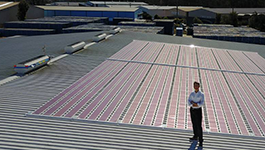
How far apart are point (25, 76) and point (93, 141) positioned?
7829 millimetres

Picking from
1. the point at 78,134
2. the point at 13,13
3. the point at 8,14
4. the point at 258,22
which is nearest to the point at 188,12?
the point at 258,22

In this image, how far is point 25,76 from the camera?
14.9 m

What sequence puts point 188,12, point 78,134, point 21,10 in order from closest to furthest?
1. point 78,134
2. point 21,10
3. point 188,12

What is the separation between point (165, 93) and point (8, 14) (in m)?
62.5

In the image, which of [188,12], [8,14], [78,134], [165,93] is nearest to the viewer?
[78,134]

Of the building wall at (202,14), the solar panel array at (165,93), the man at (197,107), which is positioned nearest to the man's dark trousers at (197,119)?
the man at (197,107)

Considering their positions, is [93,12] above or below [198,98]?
above

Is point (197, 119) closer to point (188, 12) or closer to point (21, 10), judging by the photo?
point (21, 10)

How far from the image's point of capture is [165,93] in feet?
43.6

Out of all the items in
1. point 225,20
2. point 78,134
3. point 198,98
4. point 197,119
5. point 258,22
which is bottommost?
point 78,134

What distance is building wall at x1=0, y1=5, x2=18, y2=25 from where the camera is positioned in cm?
6374

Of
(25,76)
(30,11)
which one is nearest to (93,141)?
(25,76)

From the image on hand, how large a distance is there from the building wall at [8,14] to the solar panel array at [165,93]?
51.2 meters

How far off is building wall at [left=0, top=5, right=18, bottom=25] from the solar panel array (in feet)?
168
